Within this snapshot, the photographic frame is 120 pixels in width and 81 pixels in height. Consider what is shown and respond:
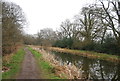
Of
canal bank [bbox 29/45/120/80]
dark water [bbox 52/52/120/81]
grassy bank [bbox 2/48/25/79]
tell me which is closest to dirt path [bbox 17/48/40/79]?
grassy bank [bbox 2/48/25/79]

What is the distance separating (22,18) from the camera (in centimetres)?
4662

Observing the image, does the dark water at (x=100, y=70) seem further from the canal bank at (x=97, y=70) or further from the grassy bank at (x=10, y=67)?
the grassy bank at (x=10, y=67)

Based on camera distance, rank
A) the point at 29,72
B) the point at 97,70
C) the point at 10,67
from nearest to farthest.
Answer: the point at 29,72
the point at 10,67
the point at 97,70

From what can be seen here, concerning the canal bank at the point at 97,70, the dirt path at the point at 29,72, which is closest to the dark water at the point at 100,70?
the canal bank at the point at 97,70

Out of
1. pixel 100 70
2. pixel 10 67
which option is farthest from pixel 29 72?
pixel 100 70

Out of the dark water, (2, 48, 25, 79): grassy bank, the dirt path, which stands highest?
(2, 48, 25, 79): grassy bank

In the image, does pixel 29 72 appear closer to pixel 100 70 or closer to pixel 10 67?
pixel 10 67

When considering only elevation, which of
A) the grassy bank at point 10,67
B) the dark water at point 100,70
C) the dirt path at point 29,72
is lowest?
the dark water at point 100,70

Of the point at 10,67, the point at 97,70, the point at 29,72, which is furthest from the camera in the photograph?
the point at 97,70

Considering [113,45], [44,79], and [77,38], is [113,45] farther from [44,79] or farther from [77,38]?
[44,79]

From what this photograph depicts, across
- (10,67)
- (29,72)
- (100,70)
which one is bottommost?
(100,70)

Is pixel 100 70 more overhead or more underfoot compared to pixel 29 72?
more underfoot

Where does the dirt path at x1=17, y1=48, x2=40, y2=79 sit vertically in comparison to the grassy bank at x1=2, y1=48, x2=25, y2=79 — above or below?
below

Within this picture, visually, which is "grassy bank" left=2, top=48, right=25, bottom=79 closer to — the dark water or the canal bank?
the canal bank
